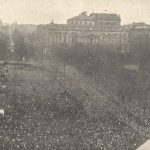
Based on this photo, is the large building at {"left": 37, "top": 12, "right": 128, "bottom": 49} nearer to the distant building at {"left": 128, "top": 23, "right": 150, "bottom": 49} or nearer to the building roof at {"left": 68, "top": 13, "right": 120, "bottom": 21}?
the building roof at {"left": 68, "top": 13, "right": 120, "bottom": 21}

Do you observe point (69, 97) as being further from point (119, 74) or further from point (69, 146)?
point (119, 74)

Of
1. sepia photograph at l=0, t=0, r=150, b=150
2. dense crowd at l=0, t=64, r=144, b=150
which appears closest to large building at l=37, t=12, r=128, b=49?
sepia photograph at l=0, t=0, r=150, b=150

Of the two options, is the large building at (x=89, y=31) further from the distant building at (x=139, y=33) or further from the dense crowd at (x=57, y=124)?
the dense crowd at (x=57, y=124)

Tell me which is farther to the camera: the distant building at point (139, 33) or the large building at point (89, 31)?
the distant building at point (139, 33)

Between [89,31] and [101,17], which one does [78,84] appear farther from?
[101,17]

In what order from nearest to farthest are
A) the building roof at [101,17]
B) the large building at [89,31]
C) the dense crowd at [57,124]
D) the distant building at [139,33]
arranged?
1. the dense crowd at [57,124]
2. the large building at [89,31]
3. the distant building at [139,33]
4. the building roof at [101,17]

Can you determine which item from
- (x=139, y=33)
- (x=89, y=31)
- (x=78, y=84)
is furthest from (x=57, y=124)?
(x=139, y=33)

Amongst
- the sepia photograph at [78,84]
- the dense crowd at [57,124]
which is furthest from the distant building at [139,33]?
the dense crowd at [57,124]
